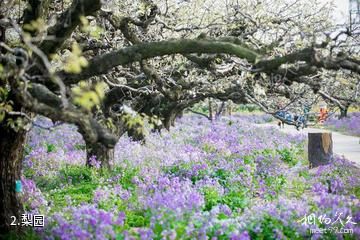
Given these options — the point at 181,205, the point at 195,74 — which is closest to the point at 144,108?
the point at 195,74

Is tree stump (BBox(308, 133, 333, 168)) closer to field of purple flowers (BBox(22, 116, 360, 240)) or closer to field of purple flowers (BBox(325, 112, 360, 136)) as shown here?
field of purple flowers (BBox(22, 116, 360, 240))

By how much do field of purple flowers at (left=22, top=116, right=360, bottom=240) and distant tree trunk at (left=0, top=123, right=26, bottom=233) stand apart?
21.4 inches

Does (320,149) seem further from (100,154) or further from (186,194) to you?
(186,194)

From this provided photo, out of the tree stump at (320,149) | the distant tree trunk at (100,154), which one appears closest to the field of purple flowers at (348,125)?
the tree stump at (320,149)

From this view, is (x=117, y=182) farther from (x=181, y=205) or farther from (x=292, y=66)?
(x=292, y=66)

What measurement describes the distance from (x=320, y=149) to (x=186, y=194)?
9.25 metres

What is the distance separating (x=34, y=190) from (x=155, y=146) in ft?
29.5

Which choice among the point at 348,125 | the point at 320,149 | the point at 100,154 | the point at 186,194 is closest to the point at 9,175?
the point at 186,194

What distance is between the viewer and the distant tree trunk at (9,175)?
7793 mm

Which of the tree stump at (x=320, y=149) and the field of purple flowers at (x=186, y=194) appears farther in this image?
the tree stump at (x=320, y=149)

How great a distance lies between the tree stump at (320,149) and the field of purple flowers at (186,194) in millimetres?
501

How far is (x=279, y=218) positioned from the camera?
306 inches

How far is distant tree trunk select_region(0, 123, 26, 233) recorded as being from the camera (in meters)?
7.79

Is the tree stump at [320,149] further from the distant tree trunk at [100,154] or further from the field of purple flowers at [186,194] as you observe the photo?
the distant tree trunk at [100,154]
